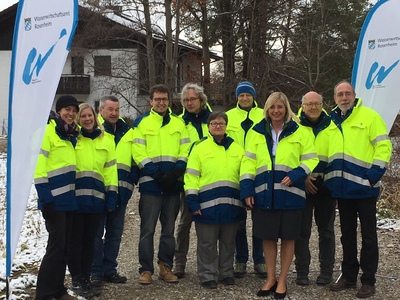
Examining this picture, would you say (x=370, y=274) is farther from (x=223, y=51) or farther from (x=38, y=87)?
(x=223, y=51)

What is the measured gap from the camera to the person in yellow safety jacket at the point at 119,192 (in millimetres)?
5660

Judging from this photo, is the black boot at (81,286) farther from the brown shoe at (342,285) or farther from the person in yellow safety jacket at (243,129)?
the brown shoe at (342,285)

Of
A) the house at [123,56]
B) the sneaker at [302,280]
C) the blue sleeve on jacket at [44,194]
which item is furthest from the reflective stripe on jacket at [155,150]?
the house at [123,56]

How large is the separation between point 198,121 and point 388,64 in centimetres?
241

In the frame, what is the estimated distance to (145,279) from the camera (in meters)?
5.77

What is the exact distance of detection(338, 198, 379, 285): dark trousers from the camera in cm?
532

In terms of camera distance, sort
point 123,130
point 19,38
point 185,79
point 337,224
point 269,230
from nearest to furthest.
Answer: point 19,38
point 269,230
point 123,130
point 337,224
point 185,79

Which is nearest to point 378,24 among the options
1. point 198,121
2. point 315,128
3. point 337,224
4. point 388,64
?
point 388,64

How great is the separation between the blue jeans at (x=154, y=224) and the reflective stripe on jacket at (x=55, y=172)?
3.44 feet

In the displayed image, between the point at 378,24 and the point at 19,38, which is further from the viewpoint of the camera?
the point at 378,24

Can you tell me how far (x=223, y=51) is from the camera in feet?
81.0

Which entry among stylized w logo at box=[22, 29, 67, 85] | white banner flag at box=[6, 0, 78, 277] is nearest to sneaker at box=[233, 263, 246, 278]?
white banner flag at box=[6, 0, 78, 277]

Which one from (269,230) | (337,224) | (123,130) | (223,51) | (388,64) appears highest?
(223,51)

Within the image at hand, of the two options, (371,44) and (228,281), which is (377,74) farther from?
(228,281)
